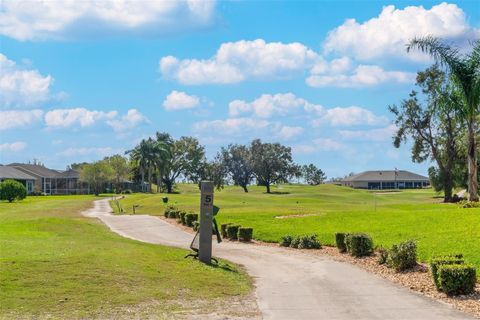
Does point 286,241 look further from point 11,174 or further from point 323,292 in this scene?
point 11,174

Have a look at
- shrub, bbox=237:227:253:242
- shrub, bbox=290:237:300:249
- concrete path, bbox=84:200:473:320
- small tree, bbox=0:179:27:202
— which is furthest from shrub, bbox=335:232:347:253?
small tree, bbox=0:179:27:202

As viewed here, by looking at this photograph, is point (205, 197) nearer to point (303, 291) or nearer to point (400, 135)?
point (303, 291)

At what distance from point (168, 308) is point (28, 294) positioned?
2.47m

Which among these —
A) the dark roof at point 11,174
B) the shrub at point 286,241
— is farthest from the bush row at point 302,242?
the dark roof at point 11,174

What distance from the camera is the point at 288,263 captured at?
19.6 metres

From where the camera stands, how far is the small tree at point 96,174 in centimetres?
11519

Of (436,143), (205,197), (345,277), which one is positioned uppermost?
(436,143)

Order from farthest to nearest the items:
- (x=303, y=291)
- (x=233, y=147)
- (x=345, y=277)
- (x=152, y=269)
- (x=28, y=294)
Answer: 1. (x=233, y=147)
2. (x=345, y=277)
3. (x=152, y=269)
4. (x=303, y=291)
5. (x=28, y=294)

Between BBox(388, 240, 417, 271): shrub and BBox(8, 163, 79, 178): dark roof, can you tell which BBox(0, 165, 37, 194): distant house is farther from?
BBox(388, 240, 417, 271): shrub

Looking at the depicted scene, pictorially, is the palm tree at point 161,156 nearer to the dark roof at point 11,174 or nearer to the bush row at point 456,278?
the dark roof at point 11,174

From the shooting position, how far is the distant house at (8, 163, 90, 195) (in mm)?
123875

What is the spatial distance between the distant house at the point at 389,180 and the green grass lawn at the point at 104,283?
14453cm

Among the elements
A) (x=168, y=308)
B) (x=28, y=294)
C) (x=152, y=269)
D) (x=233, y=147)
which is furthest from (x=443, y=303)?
(x=233, y=147)

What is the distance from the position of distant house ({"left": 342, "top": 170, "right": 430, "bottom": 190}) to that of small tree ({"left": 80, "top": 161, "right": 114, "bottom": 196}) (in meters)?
69.7
